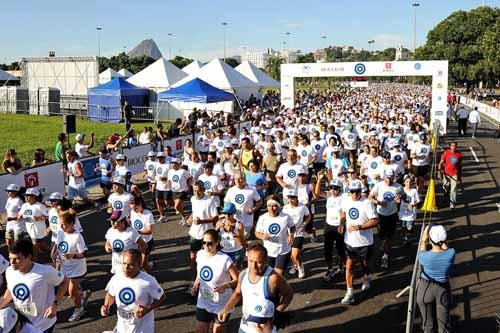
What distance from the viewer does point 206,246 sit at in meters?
5.78

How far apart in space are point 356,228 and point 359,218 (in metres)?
0.16

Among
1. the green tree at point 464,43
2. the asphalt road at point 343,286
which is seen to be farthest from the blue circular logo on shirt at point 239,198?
the green tree at point 464,43

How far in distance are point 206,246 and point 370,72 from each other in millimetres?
23930

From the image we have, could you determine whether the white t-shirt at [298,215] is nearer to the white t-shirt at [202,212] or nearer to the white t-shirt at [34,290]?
the white t-shirt at [202,212]

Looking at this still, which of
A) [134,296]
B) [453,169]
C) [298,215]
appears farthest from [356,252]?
[453,169]

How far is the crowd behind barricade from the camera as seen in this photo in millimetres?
5203

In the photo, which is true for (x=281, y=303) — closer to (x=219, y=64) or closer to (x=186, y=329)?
(x=186, y=329)

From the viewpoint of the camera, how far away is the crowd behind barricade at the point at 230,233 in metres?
5.20

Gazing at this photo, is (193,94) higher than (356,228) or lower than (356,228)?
higher

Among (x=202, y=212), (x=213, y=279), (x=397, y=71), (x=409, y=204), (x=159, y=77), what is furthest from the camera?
(x=159, y=77)

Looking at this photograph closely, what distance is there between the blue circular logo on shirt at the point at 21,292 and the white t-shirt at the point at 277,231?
3.33 meters

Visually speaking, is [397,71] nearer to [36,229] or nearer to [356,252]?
[356,252]

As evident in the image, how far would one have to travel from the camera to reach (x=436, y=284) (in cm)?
615

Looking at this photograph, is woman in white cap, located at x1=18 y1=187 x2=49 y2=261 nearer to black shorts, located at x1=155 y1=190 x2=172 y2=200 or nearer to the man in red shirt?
black shorts, located at x1=155 y1=190 x2=172 y2=200
